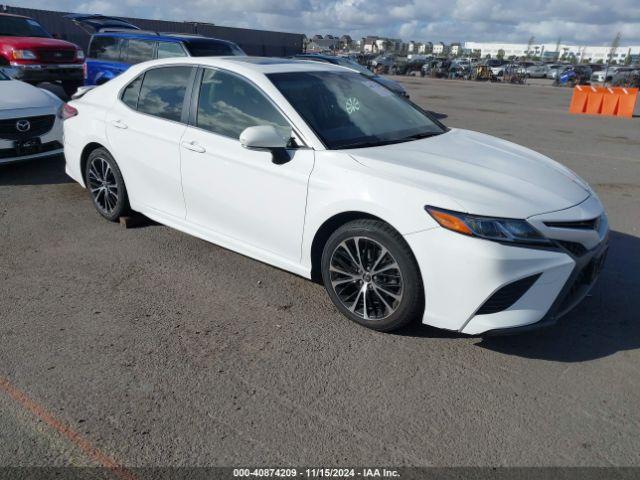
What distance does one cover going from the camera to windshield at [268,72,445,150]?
382cm

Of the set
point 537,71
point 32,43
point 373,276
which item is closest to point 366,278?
point 373,276

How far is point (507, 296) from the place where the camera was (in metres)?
3.04

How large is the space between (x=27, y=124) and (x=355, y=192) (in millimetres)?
5362

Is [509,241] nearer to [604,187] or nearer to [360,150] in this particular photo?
[360,150]

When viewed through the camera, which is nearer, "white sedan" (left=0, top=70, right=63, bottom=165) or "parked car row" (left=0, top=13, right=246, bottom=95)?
"white sedan" (left=0, top=70, right=63, bottom=165)

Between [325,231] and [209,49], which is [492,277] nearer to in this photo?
[325,231]

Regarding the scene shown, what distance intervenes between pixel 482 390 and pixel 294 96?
2.32m

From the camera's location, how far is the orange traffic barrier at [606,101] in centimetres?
1753

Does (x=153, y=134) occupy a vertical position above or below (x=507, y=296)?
above

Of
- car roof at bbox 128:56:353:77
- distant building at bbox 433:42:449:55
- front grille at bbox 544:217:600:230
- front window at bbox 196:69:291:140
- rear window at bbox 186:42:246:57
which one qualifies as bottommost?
distant building at bbox 433:42:449:55

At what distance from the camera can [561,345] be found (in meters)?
3.43

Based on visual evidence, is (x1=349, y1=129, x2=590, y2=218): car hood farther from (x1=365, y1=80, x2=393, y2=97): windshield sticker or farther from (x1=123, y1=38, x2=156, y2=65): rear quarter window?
(x1=123, y1=38, x2=156, y2=65): rear quarter window

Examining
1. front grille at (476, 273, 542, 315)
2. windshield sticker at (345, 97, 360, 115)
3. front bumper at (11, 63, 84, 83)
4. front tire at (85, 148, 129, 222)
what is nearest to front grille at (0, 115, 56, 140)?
front tire at (85, 148, 129, 222)

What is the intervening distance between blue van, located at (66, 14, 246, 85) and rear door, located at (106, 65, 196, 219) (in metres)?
5.98
